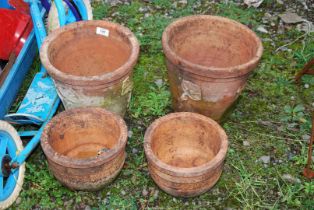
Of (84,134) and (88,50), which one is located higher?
(88,50)

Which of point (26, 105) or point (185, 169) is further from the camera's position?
point (26, 105)

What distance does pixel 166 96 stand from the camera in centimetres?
350

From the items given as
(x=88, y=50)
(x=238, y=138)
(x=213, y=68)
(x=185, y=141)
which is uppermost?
(x=213, y=68)

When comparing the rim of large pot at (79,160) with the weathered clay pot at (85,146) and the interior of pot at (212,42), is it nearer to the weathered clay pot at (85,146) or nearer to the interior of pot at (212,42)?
the weathered clay pot at (85,146)

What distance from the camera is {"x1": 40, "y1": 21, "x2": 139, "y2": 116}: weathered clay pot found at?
108 inches

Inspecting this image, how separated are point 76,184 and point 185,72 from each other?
3.35 ft

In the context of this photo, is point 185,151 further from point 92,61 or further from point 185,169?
point 92,61


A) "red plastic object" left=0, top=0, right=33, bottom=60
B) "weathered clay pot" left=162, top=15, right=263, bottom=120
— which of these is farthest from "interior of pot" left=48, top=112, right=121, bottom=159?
"red plastic object" left=0, top=0, right=33, bottom=60

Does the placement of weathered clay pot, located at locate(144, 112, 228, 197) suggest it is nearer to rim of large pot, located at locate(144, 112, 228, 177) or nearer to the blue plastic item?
rim of large pot, located at locate(144, 112, 228, 177)

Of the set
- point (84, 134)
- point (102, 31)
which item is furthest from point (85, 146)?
point (102, 31)

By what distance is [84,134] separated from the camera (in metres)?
2.98

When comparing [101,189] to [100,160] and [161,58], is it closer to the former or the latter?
[100,160]

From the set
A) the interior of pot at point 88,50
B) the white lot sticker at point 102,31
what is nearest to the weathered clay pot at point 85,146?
the interior of pot at point 88,50

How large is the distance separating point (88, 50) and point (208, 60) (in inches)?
37.5
